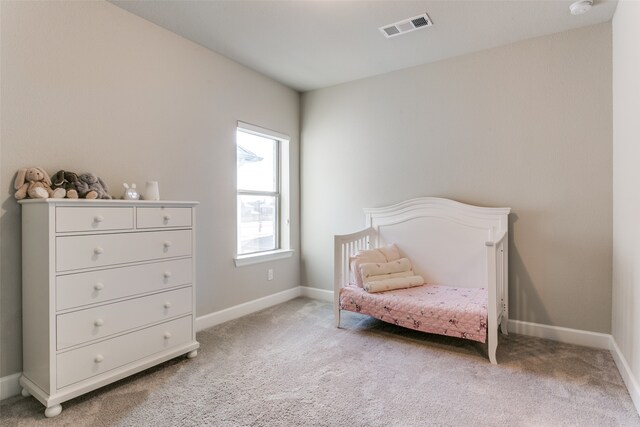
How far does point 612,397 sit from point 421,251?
1.61 metres

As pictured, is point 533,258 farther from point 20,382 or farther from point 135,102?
point 20,382

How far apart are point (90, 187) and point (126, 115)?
2.11ft

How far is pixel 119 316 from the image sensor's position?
6.61 feet

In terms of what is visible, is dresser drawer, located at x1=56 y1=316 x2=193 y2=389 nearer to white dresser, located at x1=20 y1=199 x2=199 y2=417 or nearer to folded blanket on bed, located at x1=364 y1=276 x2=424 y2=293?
white dresser, located at x1=20 y1=199 x2=199 y2=417

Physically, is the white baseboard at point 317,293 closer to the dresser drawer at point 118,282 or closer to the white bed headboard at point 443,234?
the white bed headboard at point 443,234

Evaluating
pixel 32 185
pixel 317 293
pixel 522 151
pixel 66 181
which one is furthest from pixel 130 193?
pixel 522 151

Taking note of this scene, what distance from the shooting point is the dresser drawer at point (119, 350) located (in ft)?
5.93

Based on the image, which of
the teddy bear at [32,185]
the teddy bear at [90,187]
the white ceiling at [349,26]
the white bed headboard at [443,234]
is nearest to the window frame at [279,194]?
the white ceiling at [349,26]

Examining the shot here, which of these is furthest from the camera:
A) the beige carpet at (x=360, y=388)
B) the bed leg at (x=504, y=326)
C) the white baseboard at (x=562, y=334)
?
the bed leg at (x=504, y=326)

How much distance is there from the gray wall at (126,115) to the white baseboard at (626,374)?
2.80m

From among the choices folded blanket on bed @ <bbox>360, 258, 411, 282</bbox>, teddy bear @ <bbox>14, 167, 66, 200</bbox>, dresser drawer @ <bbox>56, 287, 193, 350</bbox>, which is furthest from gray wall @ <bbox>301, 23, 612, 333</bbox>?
teddy bear @ <bbox>14, 167, 66, 200</bbox>

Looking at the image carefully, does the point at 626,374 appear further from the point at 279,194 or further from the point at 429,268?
the point at 279,194

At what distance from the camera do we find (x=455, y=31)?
8.84 feet

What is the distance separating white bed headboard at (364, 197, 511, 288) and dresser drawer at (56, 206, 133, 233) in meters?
2.21
